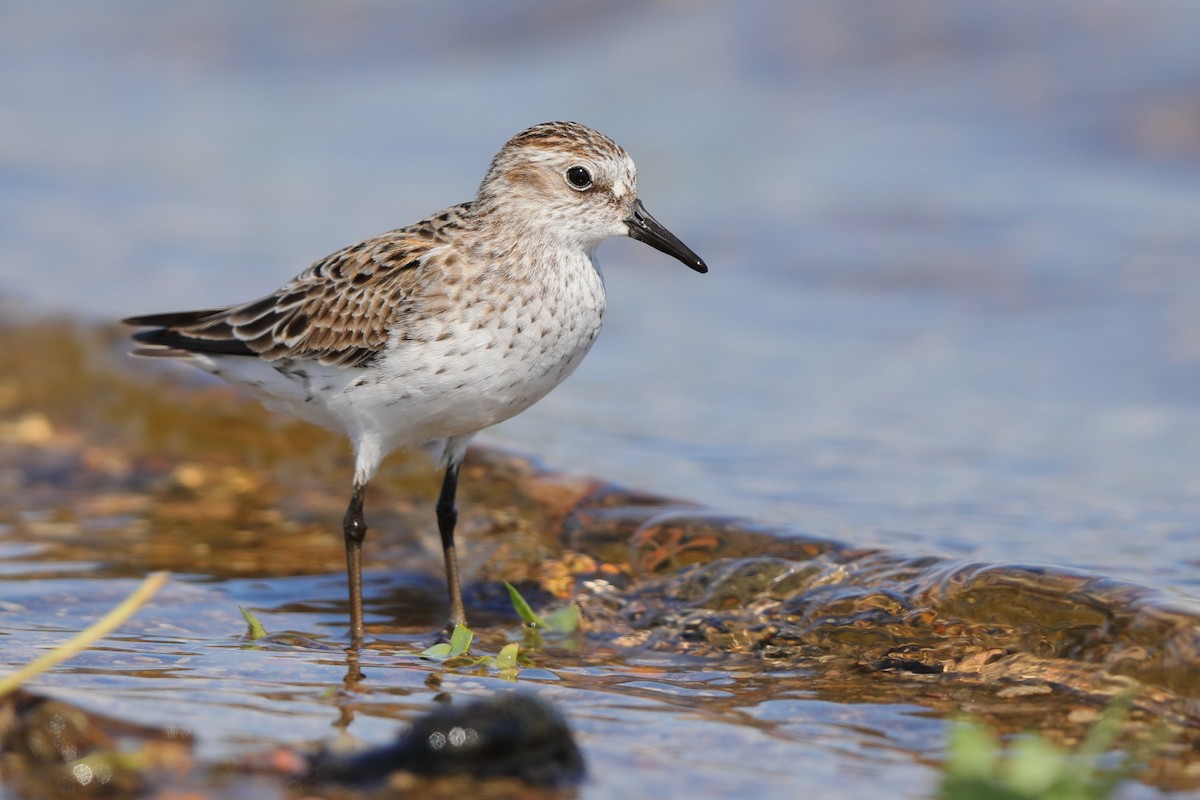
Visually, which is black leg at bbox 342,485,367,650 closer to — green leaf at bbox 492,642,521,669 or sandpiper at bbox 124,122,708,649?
sandpiper at bbox 124,122,708,649

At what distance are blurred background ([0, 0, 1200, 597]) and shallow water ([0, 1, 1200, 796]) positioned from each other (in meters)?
0.04

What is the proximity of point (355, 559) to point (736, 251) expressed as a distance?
7541 millimetres

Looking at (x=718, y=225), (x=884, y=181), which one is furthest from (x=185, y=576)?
(x=884, y=181)

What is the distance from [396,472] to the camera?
8.69 metres

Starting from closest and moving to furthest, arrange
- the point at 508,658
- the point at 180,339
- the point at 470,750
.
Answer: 1. the point at 470,750
2. the point at 508,658
3. the point at 180,339

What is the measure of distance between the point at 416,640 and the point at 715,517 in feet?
5.16

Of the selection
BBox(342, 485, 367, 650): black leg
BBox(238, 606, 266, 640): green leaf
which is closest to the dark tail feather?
BBox(342, 485, 367, 650): black leg

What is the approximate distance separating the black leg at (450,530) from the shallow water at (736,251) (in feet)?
1.74

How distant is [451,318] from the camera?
627 centimetres

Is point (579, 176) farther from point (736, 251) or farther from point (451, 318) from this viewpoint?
point (736, 251)

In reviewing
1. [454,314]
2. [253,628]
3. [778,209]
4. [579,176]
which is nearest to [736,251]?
[778,209]

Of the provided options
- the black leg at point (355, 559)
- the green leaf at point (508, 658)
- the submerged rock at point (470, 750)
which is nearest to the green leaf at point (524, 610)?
the green leaf at point (508, 658)

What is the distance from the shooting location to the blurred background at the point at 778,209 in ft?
28.8

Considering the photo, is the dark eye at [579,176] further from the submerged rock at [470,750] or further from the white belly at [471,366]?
the submerged rock at [470,750]
